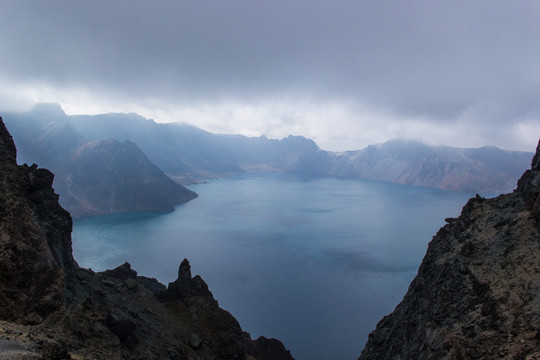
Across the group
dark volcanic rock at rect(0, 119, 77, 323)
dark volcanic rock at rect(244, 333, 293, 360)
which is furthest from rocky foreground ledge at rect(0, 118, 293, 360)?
dark volcanic rock at rect(244, 333, 293, 360)

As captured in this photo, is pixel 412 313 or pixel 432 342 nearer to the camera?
pixel 432 342

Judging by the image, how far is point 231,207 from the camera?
19075 cm

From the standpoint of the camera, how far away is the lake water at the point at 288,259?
64062 millimetres

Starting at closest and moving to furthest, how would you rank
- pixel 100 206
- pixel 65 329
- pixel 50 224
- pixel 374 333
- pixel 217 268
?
pixel 65 329 → pixel 50 224 → pixel 374 333 → pixel 217 268 → pixel 100 206

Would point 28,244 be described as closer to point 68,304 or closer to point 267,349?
point 68,304

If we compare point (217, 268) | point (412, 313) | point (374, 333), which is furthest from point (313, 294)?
point (412, 313)

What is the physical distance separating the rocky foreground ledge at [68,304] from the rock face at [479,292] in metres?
Answer: 18.3

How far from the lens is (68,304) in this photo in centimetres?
2330

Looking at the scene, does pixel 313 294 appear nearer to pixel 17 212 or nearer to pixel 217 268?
pixel 217 268

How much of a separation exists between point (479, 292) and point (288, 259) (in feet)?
263

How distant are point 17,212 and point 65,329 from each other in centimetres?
899

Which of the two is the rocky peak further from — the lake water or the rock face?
the lake water

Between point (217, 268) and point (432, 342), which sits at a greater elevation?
point (432, 342)

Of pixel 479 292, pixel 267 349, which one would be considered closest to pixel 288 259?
pixel 267 349
